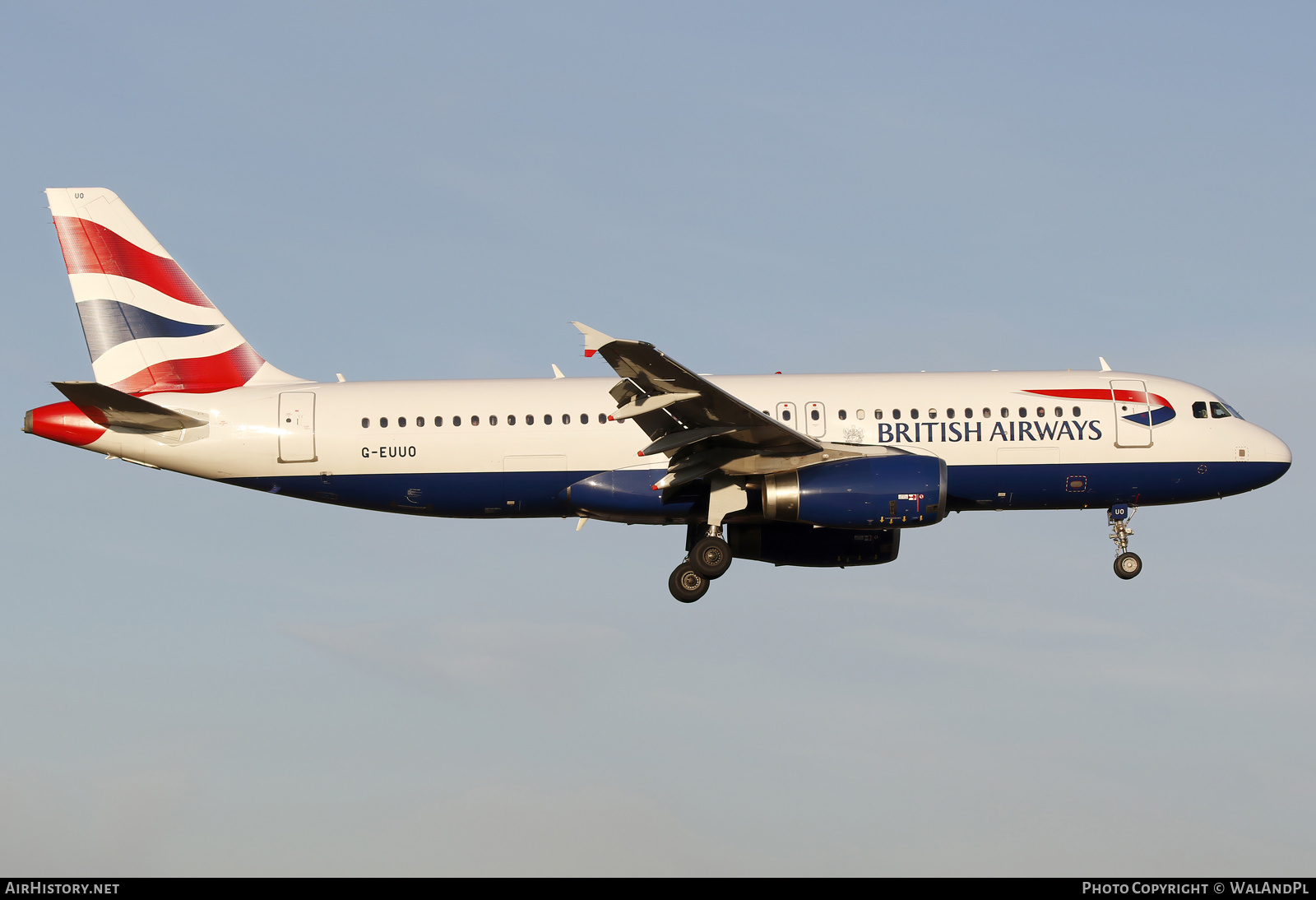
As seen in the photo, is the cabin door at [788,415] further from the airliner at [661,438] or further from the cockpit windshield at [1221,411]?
the cockpit windshield at [1221,411]

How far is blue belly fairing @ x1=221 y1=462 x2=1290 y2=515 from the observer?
99.7ft

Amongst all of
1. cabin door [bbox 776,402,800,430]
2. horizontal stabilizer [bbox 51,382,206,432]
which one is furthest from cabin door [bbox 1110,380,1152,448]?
horizontal stabilizer [bbox 51,382,206,432]

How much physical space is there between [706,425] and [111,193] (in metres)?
16.7

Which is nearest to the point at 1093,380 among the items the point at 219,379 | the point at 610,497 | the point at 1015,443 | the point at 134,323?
the point at 1015,443

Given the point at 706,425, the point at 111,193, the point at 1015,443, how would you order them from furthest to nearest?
the point at 111,193
the point at 1015,443
the point at 706,425

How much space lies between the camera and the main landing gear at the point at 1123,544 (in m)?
31.7

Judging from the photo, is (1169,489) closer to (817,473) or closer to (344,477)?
(817,473)

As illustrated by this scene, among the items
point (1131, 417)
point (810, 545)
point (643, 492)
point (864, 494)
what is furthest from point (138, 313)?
point (1131, 417)

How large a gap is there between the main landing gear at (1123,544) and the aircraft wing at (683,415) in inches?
319

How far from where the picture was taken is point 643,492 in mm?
30172

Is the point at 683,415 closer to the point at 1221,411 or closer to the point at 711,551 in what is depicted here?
the point at 711,551

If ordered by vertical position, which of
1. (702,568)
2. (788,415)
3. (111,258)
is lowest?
(702,568)

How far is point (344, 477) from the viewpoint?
101 feet

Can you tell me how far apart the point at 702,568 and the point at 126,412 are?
528 inches
